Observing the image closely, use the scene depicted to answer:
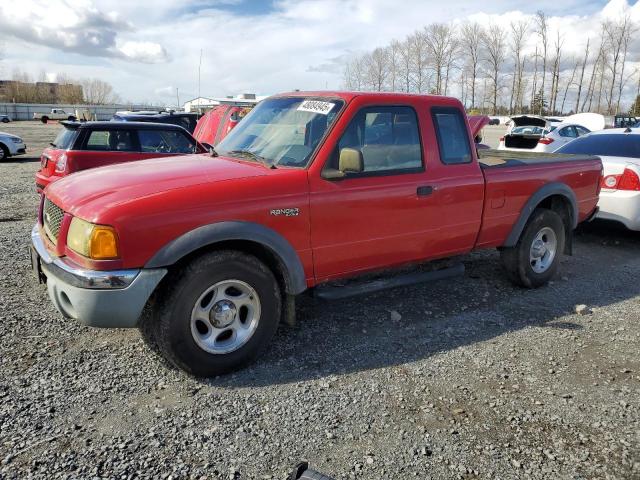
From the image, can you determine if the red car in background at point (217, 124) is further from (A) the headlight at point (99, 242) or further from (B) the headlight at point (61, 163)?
(A) the headlight at point (99, 242)

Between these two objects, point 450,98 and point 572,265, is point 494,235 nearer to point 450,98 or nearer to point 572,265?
point 450,98

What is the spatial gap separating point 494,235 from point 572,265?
2124mm

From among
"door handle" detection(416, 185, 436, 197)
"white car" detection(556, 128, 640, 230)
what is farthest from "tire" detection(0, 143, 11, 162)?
"white car" detection(556, 128, 640, 230)

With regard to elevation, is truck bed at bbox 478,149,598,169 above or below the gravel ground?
above

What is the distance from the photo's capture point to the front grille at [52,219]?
3.42 meters

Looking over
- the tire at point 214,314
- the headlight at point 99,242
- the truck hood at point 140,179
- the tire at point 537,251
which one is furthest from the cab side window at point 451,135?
the headlight at point 99,242

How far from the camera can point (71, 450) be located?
2.69 m

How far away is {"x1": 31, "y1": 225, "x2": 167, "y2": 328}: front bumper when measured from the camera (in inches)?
118

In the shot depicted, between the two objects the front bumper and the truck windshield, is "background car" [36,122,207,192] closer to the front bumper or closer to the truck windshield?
the truck windshield

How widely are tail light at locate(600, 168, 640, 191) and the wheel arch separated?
1.46 meters

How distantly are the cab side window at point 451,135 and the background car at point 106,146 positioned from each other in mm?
5859

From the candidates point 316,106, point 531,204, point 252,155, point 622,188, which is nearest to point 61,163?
point 252,155

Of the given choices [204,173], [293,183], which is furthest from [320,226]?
[204,173]

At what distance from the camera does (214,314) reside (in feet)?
11.1
